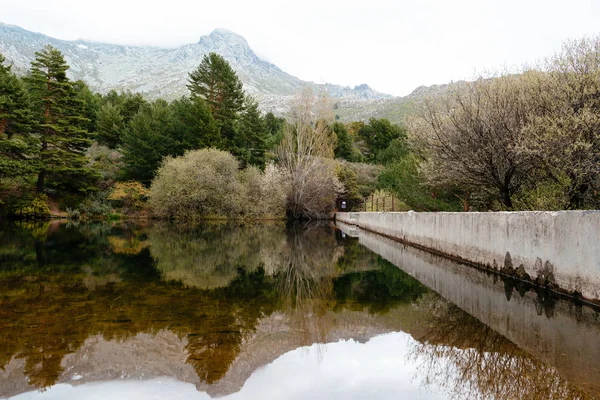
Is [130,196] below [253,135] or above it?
below

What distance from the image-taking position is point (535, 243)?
22.5 ft

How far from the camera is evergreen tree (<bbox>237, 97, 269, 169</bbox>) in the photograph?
50.2 meters

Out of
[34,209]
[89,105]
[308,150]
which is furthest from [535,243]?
[89,105]

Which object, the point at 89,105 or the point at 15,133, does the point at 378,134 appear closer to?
the point at 89,105

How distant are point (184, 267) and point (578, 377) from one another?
7.87 metres

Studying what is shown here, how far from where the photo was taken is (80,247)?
537 inches

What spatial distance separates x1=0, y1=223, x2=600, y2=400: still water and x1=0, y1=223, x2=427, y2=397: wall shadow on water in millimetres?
26

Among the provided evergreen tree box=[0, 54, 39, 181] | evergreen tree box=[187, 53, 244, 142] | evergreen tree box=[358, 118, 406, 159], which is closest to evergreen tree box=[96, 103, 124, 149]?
evergreen tree box=[187, 53, 244, 142]

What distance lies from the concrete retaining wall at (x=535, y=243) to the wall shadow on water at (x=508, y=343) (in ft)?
1.18

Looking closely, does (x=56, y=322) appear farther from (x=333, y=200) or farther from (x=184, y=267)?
(x=333, y=200)

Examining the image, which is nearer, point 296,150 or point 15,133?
point 15,133

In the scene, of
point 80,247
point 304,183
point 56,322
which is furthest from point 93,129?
point 56,322

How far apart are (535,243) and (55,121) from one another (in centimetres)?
4291

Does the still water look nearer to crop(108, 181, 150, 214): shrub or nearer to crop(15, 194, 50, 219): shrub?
crop(15, 194, 50, 219): shrub
